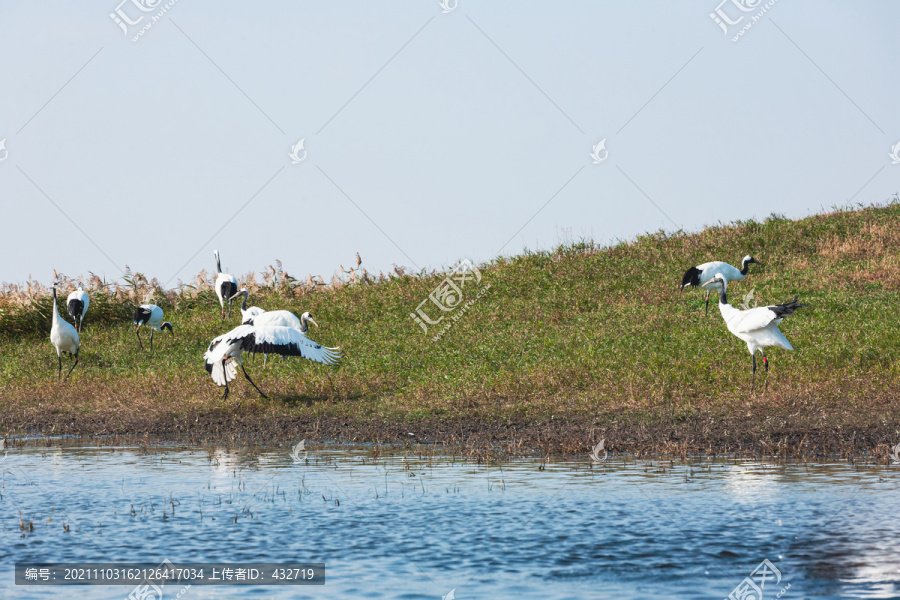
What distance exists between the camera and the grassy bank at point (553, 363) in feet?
45.6

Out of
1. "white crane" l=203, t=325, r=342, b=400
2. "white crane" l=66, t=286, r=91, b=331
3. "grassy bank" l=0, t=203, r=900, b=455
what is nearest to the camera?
"grassy bank" l=0, t=203, r=900, b=455

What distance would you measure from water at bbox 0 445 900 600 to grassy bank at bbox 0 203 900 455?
89.2 inches

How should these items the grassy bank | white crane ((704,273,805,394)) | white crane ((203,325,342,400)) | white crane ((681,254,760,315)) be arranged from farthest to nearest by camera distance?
white crane ((681,254,760,315)) < white crane ((203,325,342,400)) < white crane ((704,273,805,394)) < the grassy bank

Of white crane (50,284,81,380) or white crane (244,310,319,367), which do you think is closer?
white crane (244,310,319,367)

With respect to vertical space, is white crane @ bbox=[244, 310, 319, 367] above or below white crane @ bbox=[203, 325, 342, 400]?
above

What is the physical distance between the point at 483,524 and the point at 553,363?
8.89 meters

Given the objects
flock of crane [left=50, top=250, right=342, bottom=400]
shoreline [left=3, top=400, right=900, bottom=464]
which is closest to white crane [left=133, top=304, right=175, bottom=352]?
flock of crane [left=50, top=250, right=342, bottom=400]

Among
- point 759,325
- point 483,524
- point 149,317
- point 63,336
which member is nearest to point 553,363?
point 759,325

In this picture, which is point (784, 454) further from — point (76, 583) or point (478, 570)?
point (76, 583)

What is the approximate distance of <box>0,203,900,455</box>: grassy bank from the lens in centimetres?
1391

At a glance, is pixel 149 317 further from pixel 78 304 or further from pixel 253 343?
pixel 253 343

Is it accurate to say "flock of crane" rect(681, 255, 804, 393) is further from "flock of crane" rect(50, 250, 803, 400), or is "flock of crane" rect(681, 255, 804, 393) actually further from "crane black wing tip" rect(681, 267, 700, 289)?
"crane black wing tip" rect(681, 267, 700, 289)

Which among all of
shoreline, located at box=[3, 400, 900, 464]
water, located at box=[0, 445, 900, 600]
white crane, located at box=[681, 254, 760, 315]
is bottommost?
water, located at box=[0, 445, 900, 600]

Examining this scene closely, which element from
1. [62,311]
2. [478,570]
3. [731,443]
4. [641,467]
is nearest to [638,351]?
[731,443]
